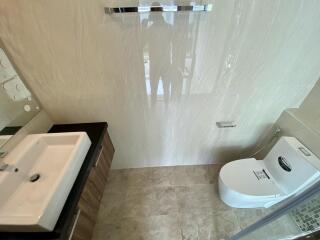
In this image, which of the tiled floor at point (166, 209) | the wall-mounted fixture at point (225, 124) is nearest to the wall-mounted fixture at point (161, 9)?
the wall-mounted fixture at point (225, 124)

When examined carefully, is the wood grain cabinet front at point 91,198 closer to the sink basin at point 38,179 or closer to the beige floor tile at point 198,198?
the sink basin at point 38,179

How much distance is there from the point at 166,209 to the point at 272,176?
987 mm

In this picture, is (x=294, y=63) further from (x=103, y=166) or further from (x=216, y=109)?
(x=103, y=166)

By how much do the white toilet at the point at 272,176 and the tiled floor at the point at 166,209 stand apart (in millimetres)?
155

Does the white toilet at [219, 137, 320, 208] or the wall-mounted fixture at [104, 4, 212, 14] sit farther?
the white toilet at [219, 137, 320, 208]

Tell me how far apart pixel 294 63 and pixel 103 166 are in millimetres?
1605

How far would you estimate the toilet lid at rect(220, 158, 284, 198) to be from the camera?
1326 mm

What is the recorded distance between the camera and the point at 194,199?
163 cm

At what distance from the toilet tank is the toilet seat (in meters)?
0.07

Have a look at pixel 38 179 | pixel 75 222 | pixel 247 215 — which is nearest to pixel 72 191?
pixel 75 222

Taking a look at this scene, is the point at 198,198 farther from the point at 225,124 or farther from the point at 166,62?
the point at 166,62

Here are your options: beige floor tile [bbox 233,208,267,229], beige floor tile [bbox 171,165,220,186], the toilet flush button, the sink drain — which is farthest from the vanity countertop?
the toilet flush button

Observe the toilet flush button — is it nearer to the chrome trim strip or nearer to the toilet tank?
the toilet tank

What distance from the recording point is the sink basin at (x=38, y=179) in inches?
28.4
